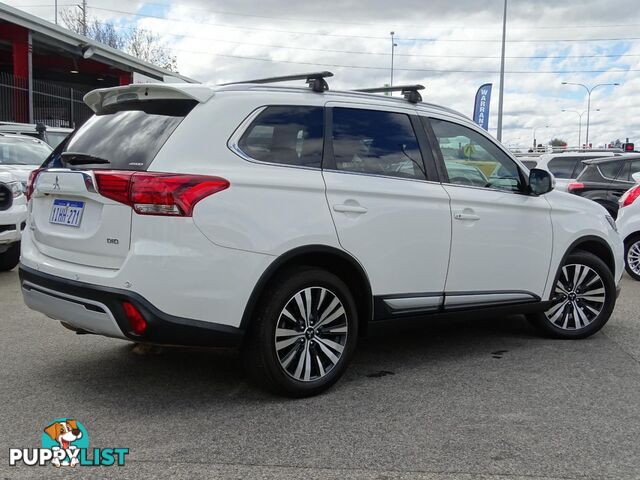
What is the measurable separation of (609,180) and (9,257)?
9.67m

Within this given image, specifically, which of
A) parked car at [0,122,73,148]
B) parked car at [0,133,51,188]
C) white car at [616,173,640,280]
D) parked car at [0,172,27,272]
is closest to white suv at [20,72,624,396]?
parked car at [0,172,27,272]

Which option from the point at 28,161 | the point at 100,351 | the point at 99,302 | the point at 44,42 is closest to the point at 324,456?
the point at 99,302

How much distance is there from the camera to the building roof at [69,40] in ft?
65.8

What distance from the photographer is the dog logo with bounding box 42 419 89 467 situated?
323 cm

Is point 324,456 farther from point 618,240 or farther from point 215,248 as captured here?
point 618,240

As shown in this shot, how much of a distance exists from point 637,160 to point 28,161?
10.00 meters

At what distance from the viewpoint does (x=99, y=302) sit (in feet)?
11.7

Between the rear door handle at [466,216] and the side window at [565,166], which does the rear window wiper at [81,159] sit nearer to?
the rear door handle at [466,216]

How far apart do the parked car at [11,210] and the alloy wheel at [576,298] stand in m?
5.89

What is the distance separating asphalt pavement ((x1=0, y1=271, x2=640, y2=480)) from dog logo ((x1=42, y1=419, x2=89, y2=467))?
6cm

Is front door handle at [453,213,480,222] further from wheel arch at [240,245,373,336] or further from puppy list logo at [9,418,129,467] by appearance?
puppy list logo at [9,418,129,467]

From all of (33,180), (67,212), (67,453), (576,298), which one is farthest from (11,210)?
(576,298)

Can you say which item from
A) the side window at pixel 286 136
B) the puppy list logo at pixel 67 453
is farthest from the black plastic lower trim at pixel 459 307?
the puppy list logo at pixel 67 453

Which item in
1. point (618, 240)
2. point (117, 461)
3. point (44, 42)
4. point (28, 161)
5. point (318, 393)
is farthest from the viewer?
point (44, 42)
